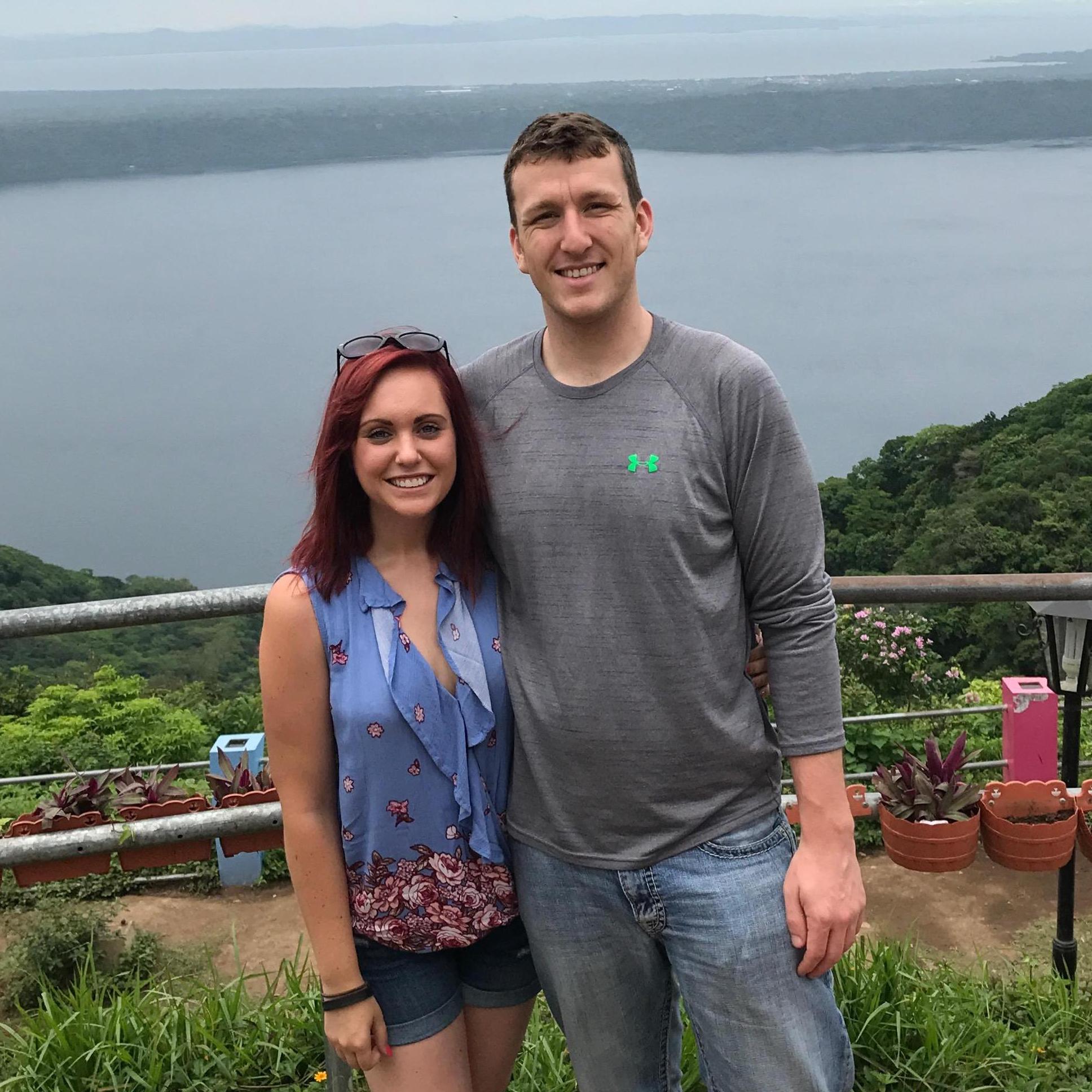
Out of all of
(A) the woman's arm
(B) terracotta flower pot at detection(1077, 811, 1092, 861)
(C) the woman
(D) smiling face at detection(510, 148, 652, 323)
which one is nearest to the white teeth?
(D) smiling face at detection(510, 148, 652, 323)

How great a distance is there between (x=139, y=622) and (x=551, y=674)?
779 mm

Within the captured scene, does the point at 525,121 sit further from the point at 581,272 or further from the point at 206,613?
the point at 581,272

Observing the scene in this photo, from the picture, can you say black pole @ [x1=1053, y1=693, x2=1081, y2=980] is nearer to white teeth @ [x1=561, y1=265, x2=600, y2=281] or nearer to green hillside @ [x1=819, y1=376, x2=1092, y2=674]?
white teeth @ [x1=561, y1=265, x2=600, y2=281]

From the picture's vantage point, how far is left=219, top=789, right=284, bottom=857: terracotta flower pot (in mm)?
2295

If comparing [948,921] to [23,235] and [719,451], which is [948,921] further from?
[23,235]

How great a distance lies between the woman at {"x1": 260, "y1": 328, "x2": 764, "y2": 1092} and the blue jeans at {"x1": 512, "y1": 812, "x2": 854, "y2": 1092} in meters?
0.12

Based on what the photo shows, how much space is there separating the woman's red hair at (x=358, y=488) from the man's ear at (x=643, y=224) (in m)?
0.31

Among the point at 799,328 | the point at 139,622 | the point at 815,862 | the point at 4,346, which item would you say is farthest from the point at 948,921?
the point at 4,346

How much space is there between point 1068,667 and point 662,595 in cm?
134

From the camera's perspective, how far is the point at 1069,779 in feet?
8.68

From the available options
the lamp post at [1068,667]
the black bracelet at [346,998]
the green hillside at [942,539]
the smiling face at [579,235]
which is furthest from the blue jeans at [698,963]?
the green hillside at [942,539]

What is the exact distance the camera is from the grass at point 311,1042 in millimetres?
2381

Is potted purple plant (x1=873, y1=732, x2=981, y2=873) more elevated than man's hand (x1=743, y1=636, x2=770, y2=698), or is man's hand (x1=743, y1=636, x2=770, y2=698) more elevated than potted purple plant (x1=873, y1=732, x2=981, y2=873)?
man's hand (x1=743, y1=636, x2=770, y2=698)

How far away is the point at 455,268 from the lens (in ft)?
384
